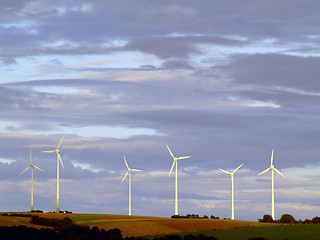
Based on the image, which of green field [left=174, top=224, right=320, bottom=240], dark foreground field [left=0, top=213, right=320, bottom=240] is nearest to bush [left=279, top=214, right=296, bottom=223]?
dark foreground field [left=0, top=213, right=320, bottom=240]

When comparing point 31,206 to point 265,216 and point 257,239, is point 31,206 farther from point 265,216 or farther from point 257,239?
point 257,239

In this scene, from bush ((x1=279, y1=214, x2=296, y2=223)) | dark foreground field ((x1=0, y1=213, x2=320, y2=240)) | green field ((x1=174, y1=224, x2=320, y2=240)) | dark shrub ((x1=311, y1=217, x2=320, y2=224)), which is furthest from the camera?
bush ((x1=279, y1=214, x2=296, y2=223))

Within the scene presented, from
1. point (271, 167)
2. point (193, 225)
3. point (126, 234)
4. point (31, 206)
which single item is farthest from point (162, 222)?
point (31, 206)

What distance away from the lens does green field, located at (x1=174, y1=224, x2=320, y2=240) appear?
108 meters

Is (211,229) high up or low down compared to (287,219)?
down

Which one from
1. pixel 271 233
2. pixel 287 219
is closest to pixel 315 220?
pixel 287 219

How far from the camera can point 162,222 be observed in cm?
14050

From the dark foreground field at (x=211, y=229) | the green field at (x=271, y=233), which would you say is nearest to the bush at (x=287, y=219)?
the dark foreground field at (x=211, y=229)

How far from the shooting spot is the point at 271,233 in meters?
115

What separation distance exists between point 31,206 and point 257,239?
10260 centimetres

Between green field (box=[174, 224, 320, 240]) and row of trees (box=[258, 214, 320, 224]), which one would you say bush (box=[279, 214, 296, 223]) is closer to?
row of trees (box=[258, 214, 320, 224])

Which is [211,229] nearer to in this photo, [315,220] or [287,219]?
[315,220]

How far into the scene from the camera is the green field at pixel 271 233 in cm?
10769

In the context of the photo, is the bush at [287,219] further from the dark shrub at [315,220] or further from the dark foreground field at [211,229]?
the dark foreground field at [211,229]
